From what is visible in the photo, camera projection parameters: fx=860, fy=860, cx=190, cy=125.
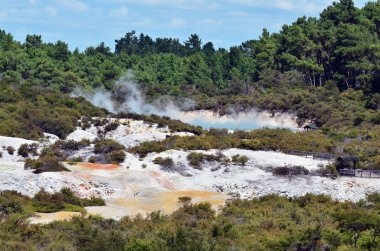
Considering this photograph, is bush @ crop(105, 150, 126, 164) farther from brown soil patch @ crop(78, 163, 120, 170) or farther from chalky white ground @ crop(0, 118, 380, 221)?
brown soil patch @ crop(78, 163, 120, 170)

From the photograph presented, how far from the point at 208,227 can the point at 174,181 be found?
47.8 ft

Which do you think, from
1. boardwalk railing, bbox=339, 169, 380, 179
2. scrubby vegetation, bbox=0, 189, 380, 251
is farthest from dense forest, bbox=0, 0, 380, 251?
boardwalk railing, bbox=339, 169, 380, 179

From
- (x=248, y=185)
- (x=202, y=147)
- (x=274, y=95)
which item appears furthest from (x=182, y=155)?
(x=274, y=95)

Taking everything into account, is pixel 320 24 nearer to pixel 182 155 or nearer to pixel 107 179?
pixel 182 155

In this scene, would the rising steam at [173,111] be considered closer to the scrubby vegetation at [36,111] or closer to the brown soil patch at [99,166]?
the scrubby vegetation at [36,111]

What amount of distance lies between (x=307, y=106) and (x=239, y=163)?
41434mm

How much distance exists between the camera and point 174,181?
52.8 meters

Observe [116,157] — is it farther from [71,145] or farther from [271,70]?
[271,70]

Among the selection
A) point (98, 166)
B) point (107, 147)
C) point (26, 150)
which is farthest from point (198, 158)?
point (26, 150)

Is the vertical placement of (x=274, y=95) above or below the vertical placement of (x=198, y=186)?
above

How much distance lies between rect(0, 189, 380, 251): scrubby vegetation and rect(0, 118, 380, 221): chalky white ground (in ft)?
7.32

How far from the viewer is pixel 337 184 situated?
51281 mm

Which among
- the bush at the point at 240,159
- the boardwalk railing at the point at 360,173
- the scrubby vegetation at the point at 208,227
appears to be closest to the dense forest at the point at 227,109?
the scrubby vegetation at the point at 208,227

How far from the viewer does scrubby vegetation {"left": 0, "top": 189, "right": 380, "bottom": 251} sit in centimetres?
3325
